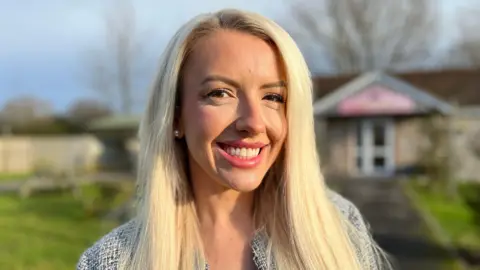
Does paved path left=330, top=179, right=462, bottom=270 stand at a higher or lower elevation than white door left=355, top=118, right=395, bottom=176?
lower

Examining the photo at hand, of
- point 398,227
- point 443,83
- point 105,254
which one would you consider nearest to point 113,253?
point 105,254

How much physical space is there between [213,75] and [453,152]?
10635mm

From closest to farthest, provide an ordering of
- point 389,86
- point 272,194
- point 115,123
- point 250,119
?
point 250,119, point 272,194, point 389,86, point 115,123

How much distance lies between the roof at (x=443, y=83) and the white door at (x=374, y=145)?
1.45m

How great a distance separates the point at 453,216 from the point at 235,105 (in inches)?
323

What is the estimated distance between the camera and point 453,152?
10859 millimetres

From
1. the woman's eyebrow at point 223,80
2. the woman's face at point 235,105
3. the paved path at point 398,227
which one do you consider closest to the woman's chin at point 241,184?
the woman's face at point 235,105

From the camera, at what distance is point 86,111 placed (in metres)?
18.5

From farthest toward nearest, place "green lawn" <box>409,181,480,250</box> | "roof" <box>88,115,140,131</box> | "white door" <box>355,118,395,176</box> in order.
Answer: "roof" <box>88,115,140,131</box> < "white door" <box>355,118,395,176</box> < "green lawn" <box>409,181,480,250</box>

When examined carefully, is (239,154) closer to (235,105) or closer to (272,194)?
(235,105)

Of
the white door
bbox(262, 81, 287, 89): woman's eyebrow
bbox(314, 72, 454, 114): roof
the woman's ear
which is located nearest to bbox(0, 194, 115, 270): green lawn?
the woman's ear

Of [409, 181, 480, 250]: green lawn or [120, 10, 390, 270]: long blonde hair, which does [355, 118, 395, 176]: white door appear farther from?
[120, 10, 390, 270]: long blonde hair

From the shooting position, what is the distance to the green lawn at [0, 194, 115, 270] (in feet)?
22.2

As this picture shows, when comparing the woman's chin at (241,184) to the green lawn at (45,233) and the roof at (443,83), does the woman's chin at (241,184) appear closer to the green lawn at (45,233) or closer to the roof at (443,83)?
the green lawn at (45,233)
